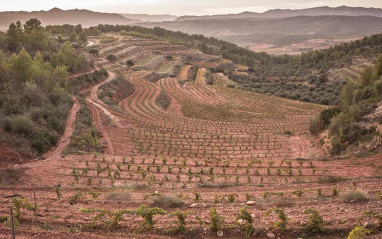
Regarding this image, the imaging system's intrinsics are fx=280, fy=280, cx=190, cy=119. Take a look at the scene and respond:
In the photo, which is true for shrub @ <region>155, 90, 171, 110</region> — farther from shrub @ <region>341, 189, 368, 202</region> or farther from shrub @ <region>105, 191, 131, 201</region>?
shrub @ <region>341, 189, 368, 202</region>

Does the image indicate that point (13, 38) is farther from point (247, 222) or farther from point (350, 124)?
point (247, 222)

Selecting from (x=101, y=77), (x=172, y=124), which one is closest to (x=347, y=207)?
(x=172, y=124)

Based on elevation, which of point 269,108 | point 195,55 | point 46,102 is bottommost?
point 269,108

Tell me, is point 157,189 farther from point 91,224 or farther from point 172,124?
point 172,124

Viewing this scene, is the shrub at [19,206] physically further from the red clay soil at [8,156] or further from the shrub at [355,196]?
the shrub at [355,196]

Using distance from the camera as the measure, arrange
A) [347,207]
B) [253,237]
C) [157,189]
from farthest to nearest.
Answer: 1. [157,189]
2. [347,207]
3. [253,237]

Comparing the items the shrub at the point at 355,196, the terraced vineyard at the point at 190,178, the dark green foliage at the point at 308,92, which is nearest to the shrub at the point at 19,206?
the terraced vineyard at the point at 190,178
